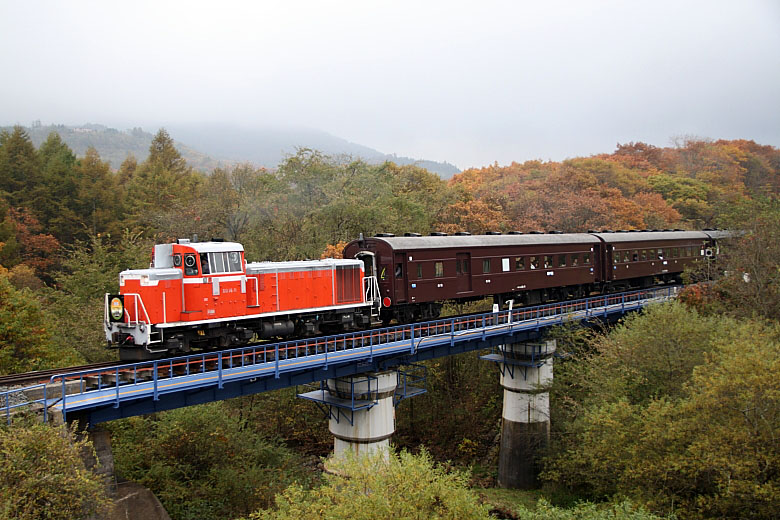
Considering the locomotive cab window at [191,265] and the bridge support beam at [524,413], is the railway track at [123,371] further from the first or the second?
the bridge support beam at [524,413]

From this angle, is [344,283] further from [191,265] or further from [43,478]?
[43,478]

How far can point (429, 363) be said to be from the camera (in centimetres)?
3728

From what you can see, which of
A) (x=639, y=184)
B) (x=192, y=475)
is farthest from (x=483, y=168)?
(x=192, y=475)

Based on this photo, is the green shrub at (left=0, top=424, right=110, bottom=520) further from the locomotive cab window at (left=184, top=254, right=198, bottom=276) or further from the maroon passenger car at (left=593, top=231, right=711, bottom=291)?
the maroon passenger car at (left=593, top=231, right=711, bottom=291)

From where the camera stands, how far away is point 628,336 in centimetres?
2439

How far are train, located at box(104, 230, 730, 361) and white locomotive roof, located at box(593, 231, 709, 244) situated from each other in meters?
0.13

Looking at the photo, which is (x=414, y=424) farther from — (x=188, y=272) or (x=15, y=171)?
(x=15, y=171)

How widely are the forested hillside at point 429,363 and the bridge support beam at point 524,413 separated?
1.07 metres

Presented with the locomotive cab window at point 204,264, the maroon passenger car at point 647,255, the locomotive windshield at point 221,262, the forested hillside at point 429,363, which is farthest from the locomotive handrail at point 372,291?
the maroon passenger car at point 647,255

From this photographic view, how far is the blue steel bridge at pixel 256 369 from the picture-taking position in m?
14.3

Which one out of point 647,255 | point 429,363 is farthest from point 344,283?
point 647,255

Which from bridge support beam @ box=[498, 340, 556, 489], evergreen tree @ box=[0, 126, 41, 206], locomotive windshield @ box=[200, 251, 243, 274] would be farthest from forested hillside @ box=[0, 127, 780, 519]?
locomotive windshield @ box=[200, 251, 243, 274]

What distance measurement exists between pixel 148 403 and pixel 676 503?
16.1 m

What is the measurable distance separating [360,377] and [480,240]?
9222 mm
